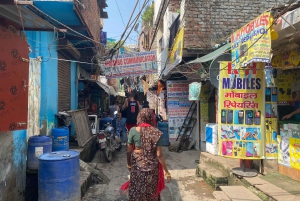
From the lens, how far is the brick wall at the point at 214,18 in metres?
8.14

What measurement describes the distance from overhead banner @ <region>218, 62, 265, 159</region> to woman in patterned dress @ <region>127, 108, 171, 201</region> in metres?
1.99

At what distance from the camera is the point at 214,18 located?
27.4 feet

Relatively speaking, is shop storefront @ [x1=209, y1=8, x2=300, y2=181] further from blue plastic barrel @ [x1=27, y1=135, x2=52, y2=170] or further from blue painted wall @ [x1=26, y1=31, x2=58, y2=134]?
blue painted wall @ [x1=26, y1=31, x2=58, y2=134]

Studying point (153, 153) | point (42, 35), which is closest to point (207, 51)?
point (42, 35)

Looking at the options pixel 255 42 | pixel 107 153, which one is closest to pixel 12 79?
pixel 255 42

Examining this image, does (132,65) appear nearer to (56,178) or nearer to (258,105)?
(258,105)

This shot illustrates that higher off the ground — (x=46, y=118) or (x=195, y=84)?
(x=195, y=84)

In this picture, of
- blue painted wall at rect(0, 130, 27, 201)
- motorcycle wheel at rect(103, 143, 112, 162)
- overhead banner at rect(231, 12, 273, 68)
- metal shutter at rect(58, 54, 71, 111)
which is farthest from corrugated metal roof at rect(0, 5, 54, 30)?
motorcycle wheel at rect(103, 143, 112, 162)

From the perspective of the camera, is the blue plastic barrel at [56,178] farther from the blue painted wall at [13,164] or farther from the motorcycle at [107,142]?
the motorcycle at [107,142]

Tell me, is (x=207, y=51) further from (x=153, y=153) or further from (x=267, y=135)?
(x=153, y=153)

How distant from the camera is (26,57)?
3.76 m

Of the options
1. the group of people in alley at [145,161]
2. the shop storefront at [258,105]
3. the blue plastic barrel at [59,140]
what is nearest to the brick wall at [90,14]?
the blue plastic barrel at [59,140]

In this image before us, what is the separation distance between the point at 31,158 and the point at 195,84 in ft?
16.2

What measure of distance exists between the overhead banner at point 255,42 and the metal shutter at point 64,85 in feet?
17.9
